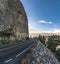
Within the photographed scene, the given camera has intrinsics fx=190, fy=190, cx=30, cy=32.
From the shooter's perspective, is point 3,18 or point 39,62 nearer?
point 39,62

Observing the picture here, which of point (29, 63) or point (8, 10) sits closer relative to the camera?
point (29, 63)

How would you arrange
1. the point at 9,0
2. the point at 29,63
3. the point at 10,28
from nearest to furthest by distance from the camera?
the point at 29,63 < the point at 10,28 < the point at 9,0

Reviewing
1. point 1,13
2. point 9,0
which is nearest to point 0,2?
point 1,13

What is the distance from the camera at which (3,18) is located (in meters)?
51.8

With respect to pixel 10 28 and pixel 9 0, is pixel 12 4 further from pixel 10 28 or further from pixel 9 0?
pixel 10 28

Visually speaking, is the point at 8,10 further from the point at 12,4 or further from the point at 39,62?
the point at 39,62

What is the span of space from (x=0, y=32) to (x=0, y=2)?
28.3 feet

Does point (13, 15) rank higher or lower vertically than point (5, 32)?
higher

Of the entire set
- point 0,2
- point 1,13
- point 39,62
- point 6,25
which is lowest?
point 39,62

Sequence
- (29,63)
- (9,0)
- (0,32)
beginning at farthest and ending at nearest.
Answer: (9,0), (0,32), (29,63)

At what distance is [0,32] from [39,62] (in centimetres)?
3857

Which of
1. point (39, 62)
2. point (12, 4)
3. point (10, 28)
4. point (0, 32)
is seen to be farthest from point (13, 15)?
point (39, 62)

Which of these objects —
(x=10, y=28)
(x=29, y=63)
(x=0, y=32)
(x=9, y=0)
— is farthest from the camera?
(x=9, y=0)

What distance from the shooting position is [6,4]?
55812mm
